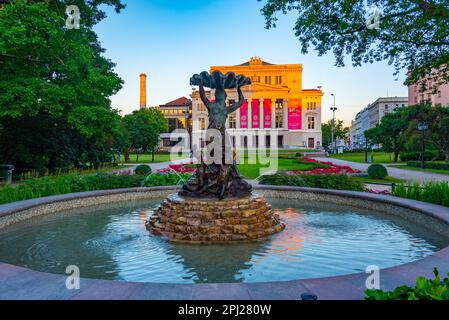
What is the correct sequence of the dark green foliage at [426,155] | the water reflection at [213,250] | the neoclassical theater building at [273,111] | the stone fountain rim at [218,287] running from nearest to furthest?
the stone fountain rim at [218,287]
the water reflection at [213,250]
the dark green foliage at [426,155]
the neoclassical theater building at [273,111]

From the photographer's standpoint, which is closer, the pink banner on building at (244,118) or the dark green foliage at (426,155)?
the dark green foliage at (426,155)

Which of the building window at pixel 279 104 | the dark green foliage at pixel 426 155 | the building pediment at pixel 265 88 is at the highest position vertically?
the building pediment at pixel 265 88

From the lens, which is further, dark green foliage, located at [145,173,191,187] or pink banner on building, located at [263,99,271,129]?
pink banner on building, located at [263,99,271,129]

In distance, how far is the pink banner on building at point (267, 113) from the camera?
261ft

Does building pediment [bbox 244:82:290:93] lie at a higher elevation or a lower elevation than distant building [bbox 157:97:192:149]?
higher

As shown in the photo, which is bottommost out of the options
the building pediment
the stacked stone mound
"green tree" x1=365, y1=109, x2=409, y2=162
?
the stacked stone mound

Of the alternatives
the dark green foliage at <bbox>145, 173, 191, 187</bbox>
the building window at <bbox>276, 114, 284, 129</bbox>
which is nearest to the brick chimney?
the building window at <bbox>276, 114, 284, 129</bbox>

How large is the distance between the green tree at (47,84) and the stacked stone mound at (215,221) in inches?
438

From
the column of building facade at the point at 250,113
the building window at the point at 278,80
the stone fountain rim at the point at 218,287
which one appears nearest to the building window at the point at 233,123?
the column of building facade at the point at 250,113

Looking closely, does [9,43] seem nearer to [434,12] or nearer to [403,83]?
[434,12]

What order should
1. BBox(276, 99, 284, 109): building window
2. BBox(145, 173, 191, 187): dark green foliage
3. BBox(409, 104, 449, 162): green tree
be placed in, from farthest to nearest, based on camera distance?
BBox(276, 99, 284, 109): building window < BBox(409, 104, 449, 162): green tree < BBox(145, 173, 191, 187): dark green foliage

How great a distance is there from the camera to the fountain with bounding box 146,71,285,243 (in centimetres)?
759

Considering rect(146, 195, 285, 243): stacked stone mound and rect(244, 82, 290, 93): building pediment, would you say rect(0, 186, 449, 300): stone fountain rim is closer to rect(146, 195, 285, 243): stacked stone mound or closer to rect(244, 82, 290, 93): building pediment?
rect(146, 195, 285, 243): stacked stone mound

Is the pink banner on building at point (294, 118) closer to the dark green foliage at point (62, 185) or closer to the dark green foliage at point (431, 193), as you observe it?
the dark green foliage at point (62, 185)
